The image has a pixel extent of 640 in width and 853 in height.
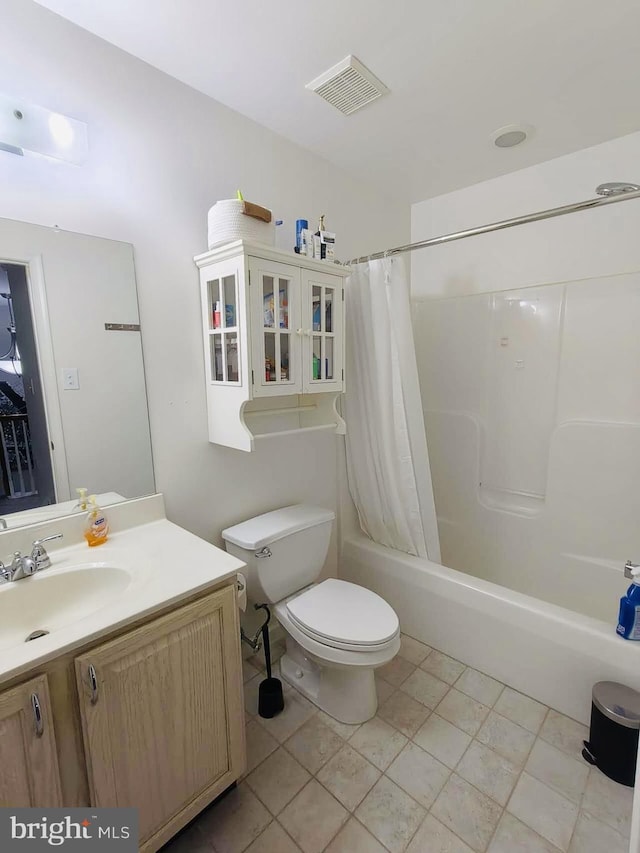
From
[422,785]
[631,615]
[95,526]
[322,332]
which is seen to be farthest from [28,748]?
[631,615]

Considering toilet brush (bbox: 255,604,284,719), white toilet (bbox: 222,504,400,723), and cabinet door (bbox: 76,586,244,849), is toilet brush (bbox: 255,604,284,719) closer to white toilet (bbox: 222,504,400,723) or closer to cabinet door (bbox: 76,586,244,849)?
white toilet (bbox: 222,504,400,723)

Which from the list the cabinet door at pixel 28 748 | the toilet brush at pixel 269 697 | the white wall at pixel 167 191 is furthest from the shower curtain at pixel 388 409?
the cabinet door at pixel 28 748

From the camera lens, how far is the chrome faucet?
1029 mm

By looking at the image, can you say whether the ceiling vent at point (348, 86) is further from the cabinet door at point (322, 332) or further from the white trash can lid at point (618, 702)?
the white trash can lid at point (618, 702)

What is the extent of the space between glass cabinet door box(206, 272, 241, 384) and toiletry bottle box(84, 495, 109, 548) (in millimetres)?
601

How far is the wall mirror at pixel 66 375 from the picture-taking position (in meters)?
1.15

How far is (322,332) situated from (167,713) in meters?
1.34

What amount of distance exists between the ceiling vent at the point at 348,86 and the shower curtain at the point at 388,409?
0.59m

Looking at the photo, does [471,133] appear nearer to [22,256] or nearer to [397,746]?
[22,256]

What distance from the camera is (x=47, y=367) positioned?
3.96 feet

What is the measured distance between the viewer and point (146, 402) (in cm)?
141

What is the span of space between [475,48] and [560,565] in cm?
226

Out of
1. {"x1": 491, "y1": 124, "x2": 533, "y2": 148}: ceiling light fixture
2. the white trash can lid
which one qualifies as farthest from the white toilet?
{"x1": 491, "y1": 124, "x2": 533, "y2": 148}: ceiling light fixture

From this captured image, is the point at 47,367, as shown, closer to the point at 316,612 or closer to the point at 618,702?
the point at 316,612
